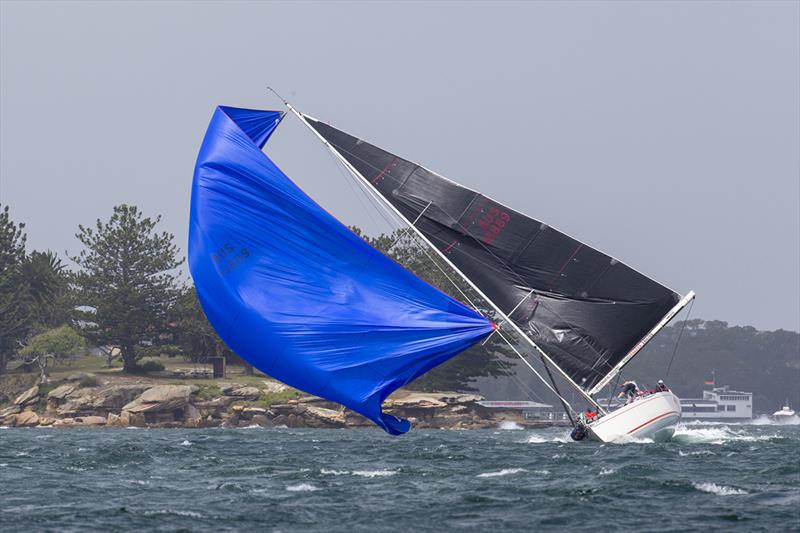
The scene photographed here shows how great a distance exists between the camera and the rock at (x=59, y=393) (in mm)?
94000

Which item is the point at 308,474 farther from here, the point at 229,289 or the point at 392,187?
the point at 392,187

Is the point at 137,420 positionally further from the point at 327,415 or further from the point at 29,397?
the point at 327,415

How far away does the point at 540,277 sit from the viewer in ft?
135

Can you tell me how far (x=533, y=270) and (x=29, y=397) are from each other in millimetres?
65504

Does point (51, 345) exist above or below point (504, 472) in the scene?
above

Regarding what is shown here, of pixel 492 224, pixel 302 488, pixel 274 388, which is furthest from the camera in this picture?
pixel 274 388

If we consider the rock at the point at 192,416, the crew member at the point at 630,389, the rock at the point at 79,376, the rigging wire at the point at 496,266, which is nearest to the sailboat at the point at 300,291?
the rigging wire at the point at 496,266

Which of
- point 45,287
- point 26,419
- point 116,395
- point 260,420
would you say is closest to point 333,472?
point 260,420

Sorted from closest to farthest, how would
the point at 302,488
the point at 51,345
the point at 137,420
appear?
the point at 302,488, the point at 137,420, the point at 51,345

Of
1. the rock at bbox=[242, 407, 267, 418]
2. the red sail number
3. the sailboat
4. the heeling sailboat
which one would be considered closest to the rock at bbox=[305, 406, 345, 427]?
the rock at bbox=[242, 407, 267, 418]

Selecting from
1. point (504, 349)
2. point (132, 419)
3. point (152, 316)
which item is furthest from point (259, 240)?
point (504, 349)

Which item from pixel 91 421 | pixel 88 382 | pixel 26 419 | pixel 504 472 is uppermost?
pixel 504 472

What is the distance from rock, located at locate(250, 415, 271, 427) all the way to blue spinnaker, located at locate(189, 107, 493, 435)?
207 ft

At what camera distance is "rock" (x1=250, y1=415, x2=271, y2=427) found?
91562 millimetres
